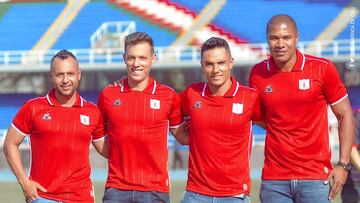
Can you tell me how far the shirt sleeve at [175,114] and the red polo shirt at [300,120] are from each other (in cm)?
64

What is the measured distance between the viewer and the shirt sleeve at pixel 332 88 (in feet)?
17.5

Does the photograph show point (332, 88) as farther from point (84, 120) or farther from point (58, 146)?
point (58, 146)

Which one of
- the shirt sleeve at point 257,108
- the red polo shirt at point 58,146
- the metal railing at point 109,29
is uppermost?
the metal railing at point 109,29

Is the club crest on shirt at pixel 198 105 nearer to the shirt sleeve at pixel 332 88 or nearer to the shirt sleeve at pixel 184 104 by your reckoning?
the shirt sleeve at pixel 184 104

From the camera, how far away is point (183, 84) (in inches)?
1081

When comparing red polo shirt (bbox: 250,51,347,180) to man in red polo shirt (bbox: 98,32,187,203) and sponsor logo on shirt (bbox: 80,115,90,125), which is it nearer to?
man in red polo shirt (bbox: 98,32,187,203)

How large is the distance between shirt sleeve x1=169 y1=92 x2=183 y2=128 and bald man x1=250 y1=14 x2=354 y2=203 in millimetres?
650

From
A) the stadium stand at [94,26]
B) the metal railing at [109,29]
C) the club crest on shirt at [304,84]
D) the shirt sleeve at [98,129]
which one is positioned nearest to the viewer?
the club crest on shirt at [304,84]

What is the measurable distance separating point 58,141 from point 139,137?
58 centimetres

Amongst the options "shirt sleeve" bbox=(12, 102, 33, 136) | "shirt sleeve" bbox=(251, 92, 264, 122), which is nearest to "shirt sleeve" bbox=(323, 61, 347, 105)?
"shirt sleeve" bbox=(251, 92, 264, 122)

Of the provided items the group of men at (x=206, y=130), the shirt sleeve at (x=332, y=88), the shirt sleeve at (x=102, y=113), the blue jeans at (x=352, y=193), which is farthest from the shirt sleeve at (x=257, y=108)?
the blue jeans at (x=352, y=193)

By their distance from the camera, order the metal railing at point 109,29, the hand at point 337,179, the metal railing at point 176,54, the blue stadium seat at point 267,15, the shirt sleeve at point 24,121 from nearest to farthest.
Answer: the hand at point 337,179, the shirt sleeve at point 24,121, the metal railing at point 176,54, the blue stadium seat at point 267,15, the metal railing at point 109,29

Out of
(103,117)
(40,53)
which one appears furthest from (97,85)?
(103,117)

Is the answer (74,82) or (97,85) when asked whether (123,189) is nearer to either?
(74,82)
